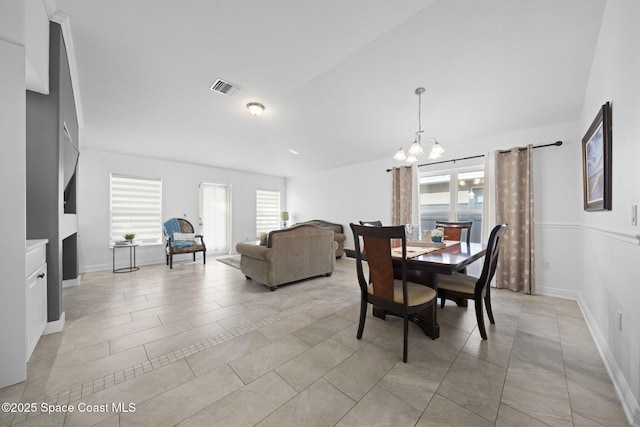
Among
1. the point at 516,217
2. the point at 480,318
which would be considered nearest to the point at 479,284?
the point at 480,318

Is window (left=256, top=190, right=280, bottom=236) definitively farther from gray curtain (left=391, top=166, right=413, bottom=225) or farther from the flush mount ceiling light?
gray curtain (left=391, top=166, right=413, bottom=225)

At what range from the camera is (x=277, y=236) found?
137 inches

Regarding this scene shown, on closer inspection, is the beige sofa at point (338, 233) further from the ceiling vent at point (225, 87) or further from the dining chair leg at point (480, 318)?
the ceiling vent at point (225, 87)

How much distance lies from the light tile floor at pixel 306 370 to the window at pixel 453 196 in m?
1.76

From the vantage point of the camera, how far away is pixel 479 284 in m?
2.11

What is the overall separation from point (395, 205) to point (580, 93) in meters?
A: 2.95

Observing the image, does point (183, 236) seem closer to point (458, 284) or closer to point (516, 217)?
point (458, 284)

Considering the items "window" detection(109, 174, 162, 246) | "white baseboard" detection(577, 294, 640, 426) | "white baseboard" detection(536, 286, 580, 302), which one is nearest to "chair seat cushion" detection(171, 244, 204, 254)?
"window" detection(109, 174, 162, 246)

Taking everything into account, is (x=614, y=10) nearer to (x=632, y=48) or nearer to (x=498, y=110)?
(x=632, y=48)

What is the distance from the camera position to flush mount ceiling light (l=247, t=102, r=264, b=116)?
3.63 m

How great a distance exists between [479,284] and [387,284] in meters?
0.90

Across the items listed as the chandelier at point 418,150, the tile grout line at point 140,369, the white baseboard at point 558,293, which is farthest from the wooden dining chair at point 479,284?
the tile grout line at point 140,369

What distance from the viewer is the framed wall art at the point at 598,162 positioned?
1.79m

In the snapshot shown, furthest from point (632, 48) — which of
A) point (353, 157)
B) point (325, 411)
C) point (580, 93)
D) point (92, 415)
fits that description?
point (353, 157)
